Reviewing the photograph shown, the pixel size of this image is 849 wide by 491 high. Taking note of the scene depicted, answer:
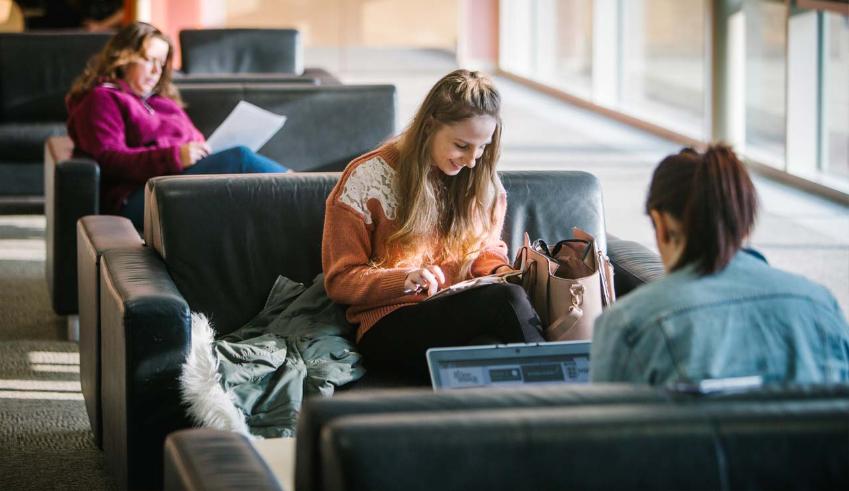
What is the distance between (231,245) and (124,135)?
5.15ft

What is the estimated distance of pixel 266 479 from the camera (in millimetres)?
1600

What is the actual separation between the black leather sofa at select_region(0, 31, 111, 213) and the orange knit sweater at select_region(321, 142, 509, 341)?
3.80m

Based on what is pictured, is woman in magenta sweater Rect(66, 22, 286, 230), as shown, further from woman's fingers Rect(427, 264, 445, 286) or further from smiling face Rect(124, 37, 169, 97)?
woman's fingers Rect(427, 264, 445, 286)

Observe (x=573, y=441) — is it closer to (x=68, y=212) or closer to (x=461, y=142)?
(x=461, y=142)

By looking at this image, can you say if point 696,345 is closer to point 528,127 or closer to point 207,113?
point 207,113

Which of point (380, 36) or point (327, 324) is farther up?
point (380, 36)

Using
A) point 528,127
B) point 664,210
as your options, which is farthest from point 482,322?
point 528,127

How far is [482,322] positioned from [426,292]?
20cm

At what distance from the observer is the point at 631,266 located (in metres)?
3.12

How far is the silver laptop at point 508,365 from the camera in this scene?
2.37 metres

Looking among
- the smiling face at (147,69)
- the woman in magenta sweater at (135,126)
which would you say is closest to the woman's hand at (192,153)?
the woman in magenta sweater at (135,126)

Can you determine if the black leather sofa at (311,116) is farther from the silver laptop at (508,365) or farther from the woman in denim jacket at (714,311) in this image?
Result: the woman in denim jacket at (714,311)

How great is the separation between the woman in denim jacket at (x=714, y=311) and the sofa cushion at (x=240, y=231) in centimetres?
143

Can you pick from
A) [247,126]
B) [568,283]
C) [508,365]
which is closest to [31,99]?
[247,126]
